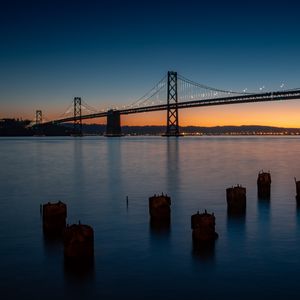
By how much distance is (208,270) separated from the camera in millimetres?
9773

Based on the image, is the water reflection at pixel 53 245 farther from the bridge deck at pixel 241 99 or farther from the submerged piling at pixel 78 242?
the bridge deck at pixel 241 99

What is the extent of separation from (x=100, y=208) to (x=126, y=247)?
20.0 feet

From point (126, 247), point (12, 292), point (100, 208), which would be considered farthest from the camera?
point (100, 208)

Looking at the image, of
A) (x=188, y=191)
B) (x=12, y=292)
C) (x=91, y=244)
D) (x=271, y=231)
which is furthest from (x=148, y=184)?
(x=12, y=292)

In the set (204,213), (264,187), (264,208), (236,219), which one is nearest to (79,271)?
(204,213)

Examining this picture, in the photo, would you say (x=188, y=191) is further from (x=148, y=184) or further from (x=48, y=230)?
(x=48, y=230)

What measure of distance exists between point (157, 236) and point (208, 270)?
3024mm

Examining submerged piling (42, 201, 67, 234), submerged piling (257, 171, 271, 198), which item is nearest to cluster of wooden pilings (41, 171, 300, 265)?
submerged piling (42, 201, 67, 234)

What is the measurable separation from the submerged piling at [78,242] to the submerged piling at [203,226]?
289cm

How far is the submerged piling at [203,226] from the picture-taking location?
11195 millimetres

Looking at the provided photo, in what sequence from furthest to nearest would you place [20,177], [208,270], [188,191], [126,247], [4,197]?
[20,177] → [188,191] → [4,197] → [126,247] → [208,270]

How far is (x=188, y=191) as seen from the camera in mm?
22375

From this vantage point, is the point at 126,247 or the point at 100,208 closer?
the point at 126,247

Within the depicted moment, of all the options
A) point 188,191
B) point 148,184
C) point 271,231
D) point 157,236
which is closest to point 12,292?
point 157,236
